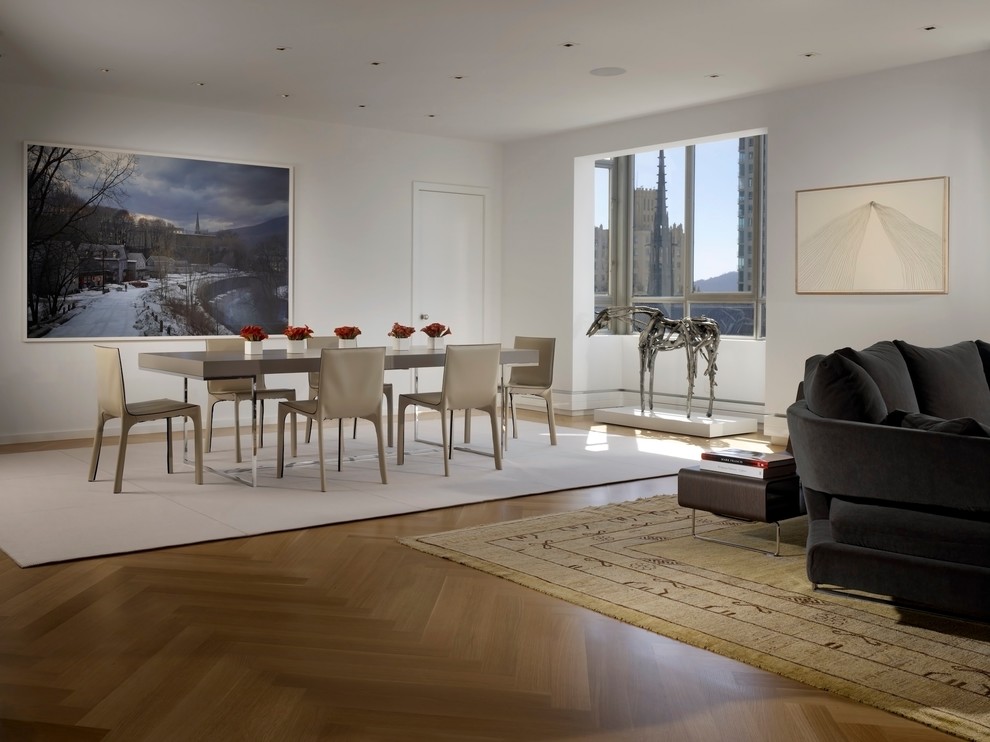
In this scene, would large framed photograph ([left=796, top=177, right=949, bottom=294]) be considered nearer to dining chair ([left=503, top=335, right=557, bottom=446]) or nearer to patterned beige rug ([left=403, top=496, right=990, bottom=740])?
dining chair ([left=503, top=335, right=557, bottom=446])

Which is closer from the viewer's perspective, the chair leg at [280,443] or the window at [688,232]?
the chair leg at [280,443]

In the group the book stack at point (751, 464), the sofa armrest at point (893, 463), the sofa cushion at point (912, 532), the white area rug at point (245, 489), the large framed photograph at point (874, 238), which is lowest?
the white area rug at point (245, 489)

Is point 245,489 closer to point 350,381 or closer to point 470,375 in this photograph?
point 350,381

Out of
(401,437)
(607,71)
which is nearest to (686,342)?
(607,71)

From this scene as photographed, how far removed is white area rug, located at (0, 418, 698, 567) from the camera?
4.63m

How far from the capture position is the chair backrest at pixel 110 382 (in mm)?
5434

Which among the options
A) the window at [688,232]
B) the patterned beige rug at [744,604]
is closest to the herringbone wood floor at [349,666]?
the patterned beige rug at [744,604]

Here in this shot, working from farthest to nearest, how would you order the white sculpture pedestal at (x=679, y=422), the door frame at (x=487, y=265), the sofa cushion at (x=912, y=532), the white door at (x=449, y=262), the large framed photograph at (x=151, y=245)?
the door frame at (x=487, y=265) → the white door at (x=449, y=262) → the white sculpture pedestal at (x=679, y=422) → the large framed photograph at (x=151, y=245) → the sofa cushion at (x=912, y=532)

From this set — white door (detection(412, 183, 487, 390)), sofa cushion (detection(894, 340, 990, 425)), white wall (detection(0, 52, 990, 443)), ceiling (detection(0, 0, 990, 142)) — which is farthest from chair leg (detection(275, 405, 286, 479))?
white door (detection(412, 183, 487, 390))

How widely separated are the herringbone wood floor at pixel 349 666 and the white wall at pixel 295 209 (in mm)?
4199

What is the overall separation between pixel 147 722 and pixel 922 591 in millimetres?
2446

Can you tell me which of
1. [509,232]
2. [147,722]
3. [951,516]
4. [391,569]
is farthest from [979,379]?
[509,232]

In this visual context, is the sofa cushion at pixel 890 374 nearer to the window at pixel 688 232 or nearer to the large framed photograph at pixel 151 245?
the window at pixel 688 232

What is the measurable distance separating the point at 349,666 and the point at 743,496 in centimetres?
203
